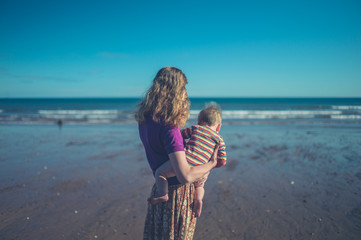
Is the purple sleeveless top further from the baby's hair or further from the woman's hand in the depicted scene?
the baby's hair

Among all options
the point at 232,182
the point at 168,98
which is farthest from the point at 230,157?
the point at 168,98

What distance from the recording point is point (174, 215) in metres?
1.77

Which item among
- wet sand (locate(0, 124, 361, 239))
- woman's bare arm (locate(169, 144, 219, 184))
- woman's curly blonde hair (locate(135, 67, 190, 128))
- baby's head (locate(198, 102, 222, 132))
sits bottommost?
wet sand (locate(0, 124, 361, 239))

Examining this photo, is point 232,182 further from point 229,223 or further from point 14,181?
point 14,181

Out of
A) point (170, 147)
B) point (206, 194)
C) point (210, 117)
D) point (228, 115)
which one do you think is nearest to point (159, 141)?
point (170, 147)

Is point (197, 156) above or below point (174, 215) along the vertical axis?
above

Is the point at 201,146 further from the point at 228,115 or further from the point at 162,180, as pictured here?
the point at 228,115

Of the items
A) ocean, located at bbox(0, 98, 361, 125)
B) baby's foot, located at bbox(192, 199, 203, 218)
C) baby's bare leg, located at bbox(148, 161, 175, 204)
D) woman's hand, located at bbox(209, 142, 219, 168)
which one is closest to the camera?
baby's bare leg, located at bbox(148, 161, 175, 204)

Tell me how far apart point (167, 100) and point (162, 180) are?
62cm

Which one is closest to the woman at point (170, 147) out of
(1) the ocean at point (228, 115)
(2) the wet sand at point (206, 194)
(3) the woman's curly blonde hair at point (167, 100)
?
(3) the woman's curly blonde hair at point (167, 100)

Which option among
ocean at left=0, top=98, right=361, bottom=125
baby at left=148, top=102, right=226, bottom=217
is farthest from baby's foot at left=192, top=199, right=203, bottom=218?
→ ocean at left=0, top=98, right=361, bottom=125

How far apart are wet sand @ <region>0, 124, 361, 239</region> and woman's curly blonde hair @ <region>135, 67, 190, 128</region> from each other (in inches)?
93.4

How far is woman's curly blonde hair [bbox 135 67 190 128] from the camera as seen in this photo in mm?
1502

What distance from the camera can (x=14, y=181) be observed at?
478 centimetres
